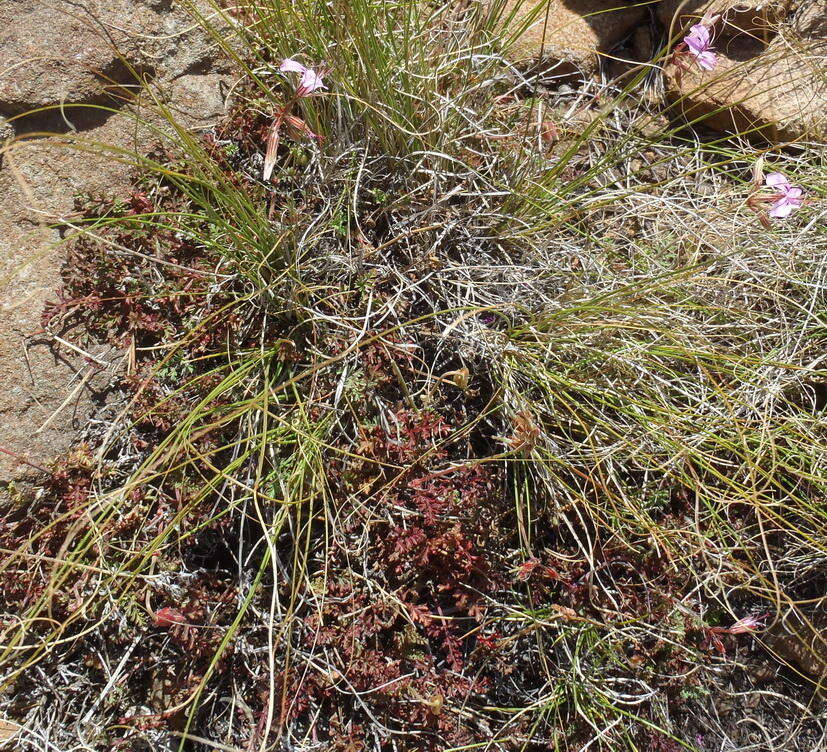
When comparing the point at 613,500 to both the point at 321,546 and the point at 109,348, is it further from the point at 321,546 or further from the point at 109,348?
the point at 109,348

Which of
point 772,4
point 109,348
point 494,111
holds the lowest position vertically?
point 109,348

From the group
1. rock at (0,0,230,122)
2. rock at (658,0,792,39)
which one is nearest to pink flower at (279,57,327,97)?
rock at (0,0,230,122)

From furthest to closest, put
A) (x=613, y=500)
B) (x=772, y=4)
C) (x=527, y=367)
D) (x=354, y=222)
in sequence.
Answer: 1. (x=772, y=4)
2. (x=354, y=222)
3. (x=527, y=367)
4. (x=613, y=500)

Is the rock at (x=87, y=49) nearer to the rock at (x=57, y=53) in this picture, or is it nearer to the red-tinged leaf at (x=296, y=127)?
A: the rock at (x=57, y=53)

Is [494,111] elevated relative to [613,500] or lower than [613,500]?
elevated

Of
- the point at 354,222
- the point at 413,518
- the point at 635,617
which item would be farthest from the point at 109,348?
the point at 635,617

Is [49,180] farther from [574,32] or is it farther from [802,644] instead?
[802,644]

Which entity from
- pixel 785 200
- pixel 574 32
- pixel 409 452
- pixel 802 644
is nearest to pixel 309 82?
pixel 409 452

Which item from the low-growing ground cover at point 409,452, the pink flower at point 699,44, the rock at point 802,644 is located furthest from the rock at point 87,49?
the rock at point 802,644
